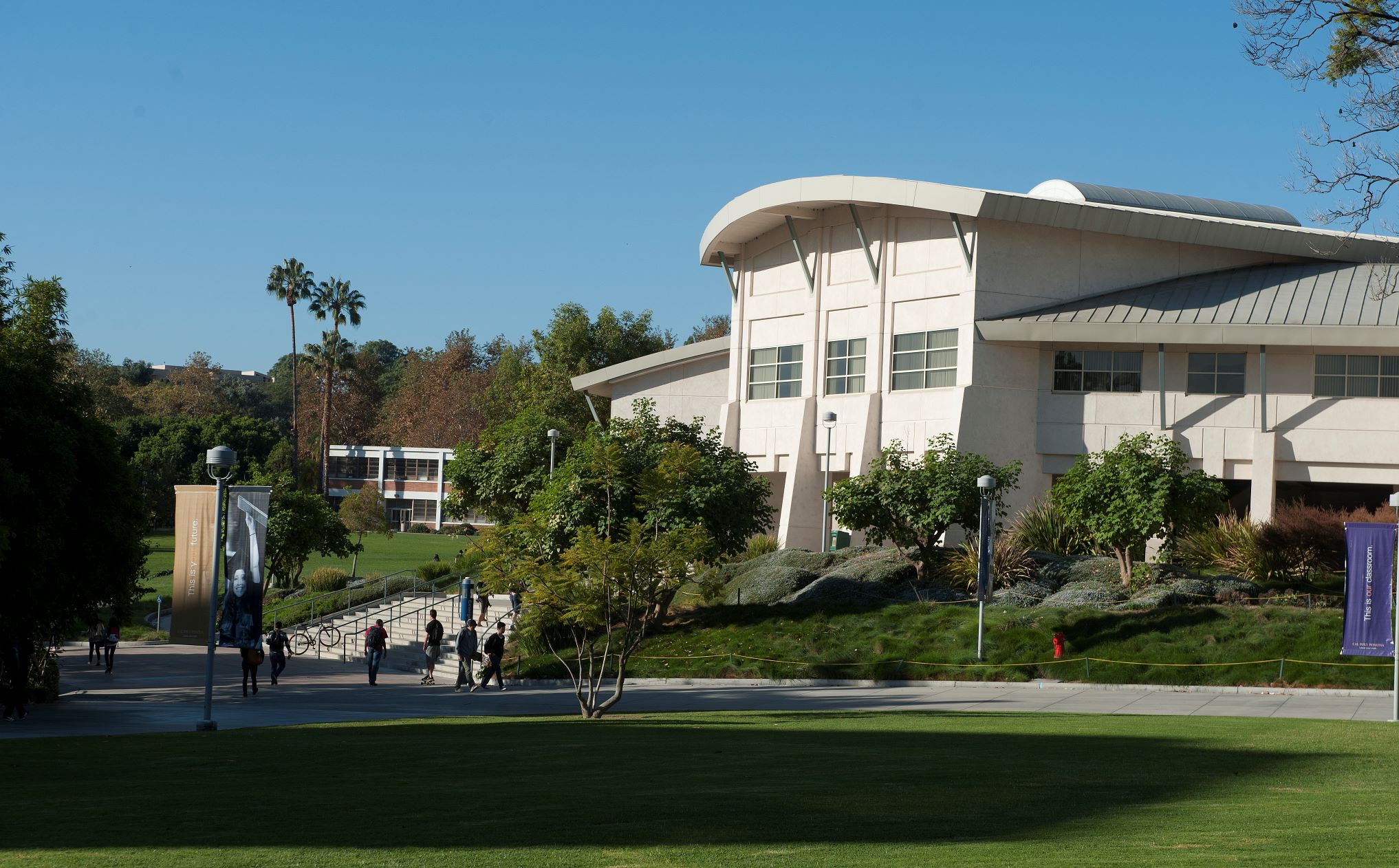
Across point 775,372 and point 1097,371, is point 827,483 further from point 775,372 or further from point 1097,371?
point 1097,371

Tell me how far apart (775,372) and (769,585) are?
41.6 feet

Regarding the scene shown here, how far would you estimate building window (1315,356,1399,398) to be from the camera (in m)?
→ 36.2

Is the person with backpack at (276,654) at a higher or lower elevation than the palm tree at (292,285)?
lower

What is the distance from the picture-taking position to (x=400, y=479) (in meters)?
110

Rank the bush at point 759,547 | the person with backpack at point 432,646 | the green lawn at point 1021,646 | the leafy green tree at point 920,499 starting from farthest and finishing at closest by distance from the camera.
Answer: the bush at point 759,547, the leafy green tree at point 920,499, the person with backpack at point 432,646, the green lawn at point 1021,646

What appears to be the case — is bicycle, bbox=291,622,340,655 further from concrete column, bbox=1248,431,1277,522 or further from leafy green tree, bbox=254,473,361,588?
concrete column, bbox=1248,431,1277,522

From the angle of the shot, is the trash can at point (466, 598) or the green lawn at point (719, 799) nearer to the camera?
the green lawn at point (719, 799)

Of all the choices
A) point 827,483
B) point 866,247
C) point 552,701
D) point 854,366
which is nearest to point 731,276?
point 854,366

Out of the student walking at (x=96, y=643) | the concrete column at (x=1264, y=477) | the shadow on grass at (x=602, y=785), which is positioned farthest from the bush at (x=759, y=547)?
the shadow on grass at (x=602, y=785)

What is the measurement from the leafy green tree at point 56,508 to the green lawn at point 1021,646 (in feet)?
32.7

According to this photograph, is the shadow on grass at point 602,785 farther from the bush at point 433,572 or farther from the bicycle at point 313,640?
the bush at point 433,572

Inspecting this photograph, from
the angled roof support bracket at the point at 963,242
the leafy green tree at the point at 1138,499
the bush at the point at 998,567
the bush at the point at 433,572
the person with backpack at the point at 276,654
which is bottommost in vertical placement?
the person with backpack at the point at 276,654

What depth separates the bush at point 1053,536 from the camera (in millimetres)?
34969

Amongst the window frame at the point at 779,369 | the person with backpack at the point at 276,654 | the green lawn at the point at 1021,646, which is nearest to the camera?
the green lawn at the point at 1021,646
